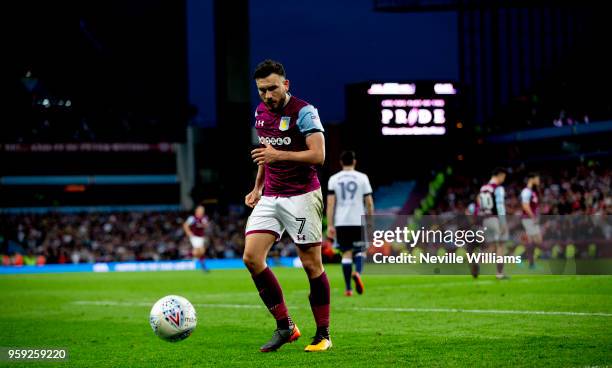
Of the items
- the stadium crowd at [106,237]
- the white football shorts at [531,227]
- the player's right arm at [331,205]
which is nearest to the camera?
the player's right arm at [331,205]

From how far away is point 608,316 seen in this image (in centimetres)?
973

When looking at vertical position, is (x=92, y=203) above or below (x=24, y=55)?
below

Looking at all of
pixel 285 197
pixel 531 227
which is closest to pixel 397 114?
pixel 531 227

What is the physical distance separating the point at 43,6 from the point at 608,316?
154 ft

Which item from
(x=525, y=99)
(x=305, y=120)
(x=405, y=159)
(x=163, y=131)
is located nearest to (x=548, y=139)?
(x=525, y=99)

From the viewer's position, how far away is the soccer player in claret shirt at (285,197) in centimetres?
758

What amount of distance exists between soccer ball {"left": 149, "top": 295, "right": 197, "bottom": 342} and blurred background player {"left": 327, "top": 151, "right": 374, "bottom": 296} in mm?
6813

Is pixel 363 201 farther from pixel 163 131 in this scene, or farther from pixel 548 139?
pixel 163 131

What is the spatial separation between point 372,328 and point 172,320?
246 centimetres

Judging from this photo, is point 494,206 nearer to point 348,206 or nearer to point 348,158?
point 348,206

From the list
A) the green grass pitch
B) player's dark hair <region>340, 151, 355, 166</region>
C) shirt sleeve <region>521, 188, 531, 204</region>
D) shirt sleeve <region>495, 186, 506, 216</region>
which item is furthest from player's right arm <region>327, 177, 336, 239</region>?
shirt sleeve <region>521, 188, 531, 204</region>

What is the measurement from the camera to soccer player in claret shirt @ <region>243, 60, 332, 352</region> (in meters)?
7.58

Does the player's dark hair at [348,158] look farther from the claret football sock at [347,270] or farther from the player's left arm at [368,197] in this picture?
the claret football sock at [347,270]

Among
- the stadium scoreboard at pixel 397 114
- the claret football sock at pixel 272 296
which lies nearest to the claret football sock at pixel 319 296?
the claret football sock at pixel 272 296
